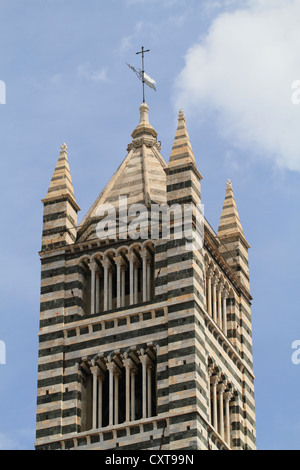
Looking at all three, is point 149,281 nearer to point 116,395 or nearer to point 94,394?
point 116,395

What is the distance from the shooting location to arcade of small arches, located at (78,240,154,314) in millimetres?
50094

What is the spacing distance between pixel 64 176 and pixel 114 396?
28.4ft

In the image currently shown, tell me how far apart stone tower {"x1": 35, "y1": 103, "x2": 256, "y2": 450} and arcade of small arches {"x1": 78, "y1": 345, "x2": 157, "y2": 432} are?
0.13 ft

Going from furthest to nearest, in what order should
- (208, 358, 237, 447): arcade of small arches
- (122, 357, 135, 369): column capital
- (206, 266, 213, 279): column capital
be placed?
(206, 266, 213, 279): column capital → (208, 358, 237, 447): arcade of small arches → (122, 357, 135, 369): column capital

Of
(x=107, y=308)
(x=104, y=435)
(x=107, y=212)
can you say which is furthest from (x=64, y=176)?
(x=104, y=435)

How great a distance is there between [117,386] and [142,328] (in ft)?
6.05

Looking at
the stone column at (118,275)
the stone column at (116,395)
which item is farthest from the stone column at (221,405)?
the stone column at (118,275)

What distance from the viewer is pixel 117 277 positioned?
50.4 metres

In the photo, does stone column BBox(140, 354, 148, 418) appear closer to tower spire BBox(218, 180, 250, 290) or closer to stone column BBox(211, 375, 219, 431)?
stone column BBox(211, 375, 219, 431)

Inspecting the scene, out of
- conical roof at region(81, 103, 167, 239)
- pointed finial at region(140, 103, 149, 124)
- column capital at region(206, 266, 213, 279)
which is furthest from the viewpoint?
pointed finial at region(140, 103, 149, 124)

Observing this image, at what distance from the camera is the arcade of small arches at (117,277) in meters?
50.1

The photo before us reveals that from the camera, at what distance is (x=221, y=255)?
171 ft

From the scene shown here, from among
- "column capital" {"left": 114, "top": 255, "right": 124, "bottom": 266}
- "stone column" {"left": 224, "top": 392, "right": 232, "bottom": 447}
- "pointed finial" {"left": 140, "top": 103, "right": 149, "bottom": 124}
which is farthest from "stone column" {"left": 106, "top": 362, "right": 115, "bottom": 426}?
"pointed finial" {"left": 140, "top": 103, "right": 149, "bottom": 124}

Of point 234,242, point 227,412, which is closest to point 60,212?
point 234,242
